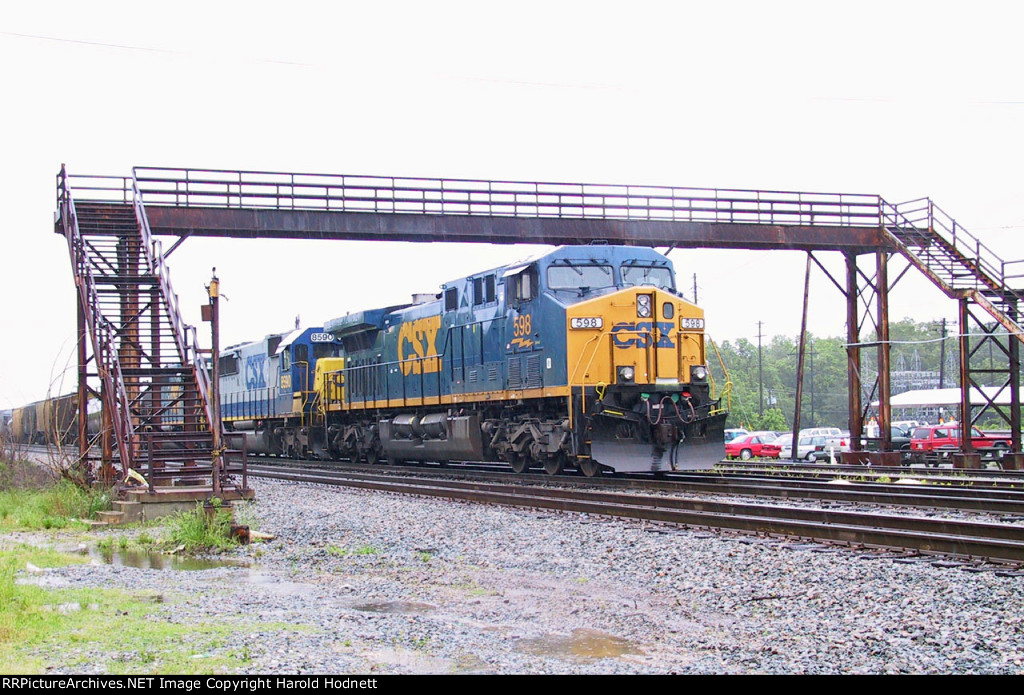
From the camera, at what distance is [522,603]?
327 inches

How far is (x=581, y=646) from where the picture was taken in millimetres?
6688

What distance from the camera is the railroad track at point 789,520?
9.64 meters

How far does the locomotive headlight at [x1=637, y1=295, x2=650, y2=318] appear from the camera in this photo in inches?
723

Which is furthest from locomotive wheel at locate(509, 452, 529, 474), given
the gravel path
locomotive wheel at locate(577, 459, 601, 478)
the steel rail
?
the gravel path

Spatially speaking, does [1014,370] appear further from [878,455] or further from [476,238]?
[476,238]

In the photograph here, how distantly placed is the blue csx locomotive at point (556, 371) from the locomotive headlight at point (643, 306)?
2cm

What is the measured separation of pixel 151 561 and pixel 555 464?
964 cm

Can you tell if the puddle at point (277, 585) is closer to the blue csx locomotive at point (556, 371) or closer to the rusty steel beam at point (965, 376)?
the blue csx locomotive at point (556, 371)

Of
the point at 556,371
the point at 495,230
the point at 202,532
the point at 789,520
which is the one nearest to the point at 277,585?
the point at 202,532

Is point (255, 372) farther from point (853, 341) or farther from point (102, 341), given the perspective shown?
Result: point (853, 341)

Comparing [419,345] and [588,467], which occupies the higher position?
[419,345]

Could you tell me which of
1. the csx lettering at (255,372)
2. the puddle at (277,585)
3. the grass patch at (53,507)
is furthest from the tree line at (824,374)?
the puddle at (277,585)

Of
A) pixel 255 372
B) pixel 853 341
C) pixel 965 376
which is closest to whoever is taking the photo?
pixel 965 376
